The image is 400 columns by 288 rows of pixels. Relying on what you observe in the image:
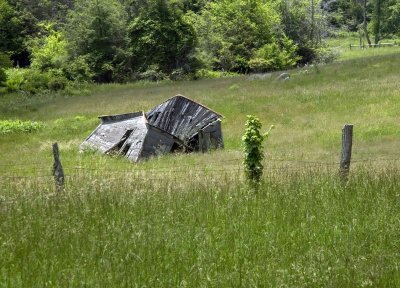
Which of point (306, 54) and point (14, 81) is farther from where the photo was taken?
point (306, 54)

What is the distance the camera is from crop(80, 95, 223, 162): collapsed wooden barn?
21.2 meters

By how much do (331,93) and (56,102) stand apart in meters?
18.6

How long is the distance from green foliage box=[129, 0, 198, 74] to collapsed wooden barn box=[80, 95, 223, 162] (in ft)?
93.8

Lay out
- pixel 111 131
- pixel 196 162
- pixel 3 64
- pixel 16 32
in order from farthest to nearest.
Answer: pixel 16 32
pixel 3 64
pixel 111 131
pixel 196 162

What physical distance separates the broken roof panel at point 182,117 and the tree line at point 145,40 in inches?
882

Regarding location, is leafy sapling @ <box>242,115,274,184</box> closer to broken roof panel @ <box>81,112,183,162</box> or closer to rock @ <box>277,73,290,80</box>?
broken roof panel @ <box>81,112,183,162</box>

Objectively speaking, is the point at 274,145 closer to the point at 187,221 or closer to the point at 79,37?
the point at 187,221

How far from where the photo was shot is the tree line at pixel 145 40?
48.8 meters

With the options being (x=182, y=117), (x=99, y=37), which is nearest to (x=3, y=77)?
(x=99, y=37)

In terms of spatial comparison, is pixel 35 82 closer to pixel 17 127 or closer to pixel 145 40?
pixel 145 40

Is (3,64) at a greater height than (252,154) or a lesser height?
greater

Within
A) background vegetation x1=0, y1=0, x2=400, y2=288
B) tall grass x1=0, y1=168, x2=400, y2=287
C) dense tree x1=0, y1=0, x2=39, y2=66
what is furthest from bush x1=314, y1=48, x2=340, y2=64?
tall grass x1=0, y1=168, x2=400, y2=287

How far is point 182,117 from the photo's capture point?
21.9 metres

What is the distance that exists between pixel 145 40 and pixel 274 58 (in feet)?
43.1
